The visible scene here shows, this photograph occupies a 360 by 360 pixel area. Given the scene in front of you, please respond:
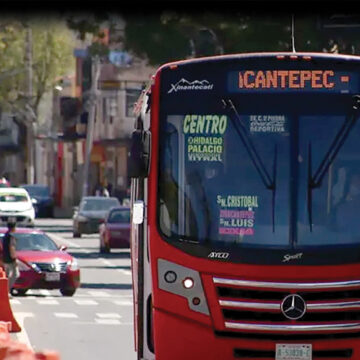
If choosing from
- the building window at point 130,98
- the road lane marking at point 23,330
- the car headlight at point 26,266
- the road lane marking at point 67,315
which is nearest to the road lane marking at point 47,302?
the car headlight at point 26,266

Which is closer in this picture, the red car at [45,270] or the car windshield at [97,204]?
the red car at [45,270]

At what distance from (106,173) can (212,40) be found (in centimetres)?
4746

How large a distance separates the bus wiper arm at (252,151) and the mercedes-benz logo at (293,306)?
106cm

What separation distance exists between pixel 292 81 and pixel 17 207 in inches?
1885

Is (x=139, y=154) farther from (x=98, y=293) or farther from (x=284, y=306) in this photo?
(x=98, y=293)

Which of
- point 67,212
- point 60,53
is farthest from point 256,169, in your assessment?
point 60,53

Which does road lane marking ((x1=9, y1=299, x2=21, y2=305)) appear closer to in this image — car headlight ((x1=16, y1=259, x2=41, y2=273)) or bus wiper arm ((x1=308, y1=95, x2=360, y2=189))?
car headlight ((x1=16, y1=259, x2=41, y2=273))

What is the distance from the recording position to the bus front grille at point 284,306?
14.0m

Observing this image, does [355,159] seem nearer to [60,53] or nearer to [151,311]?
[151,311]

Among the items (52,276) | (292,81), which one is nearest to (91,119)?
(52,276)

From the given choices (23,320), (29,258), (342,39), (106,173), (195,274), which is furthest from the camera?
(106,173)

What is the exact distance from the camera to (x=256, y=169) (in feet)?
46.8

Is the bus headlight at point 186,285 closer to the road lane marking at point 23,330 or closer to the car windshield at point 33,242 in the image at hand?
the road lane marking at point 23,330

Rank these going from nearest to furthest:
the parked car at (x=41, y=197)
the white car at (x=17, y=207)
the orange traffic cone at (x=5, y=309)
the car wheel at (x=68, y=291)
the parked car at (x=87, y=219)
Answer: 1. the orange traffic cone at (x=5, y=309)
2. the car wheel at (x=68, y=291)
3. the parked car at (x=87, y=219)
4. the white car at (x=17, y=207)
5. the parked car at (x=41, y=197)
